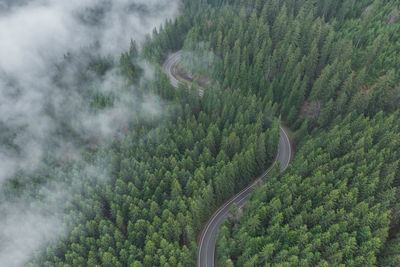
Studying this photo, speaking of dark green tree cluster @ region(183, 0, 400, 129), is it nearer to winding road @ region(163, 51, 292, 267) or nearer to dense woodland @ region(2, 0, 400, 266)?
dense woodland @ region(2, 0, 400, 266)

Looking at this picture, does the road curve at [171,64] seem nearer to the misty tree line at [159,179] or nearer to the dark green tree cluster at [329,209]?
the misty tree line at [159,179]

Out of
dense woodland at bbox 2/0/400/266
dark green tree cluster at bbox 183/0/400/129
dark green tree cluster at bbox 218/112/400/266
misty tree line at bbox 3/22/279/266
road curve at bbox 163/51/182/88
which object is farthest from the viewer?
road curve at bbox 163/51/182/88

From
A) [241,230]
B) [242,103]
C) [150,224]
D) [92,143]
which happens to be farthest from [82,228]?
[242,103]

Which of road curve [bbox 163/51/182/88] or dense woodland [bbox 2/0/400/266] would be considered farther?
road curve [bbox 163/51/182/88]

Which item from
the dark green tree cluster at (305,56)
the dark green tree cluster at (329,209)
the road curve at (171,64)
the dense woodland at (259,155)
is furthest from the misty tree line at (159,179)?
the road curve at (171,64)

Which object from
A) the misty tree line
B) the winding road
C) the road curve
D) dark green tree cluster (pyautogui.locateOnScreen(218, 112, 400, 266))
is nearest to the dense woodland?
dark green tree cluster (pyautogui.locateOnScreen(218, 112, 400, 266))

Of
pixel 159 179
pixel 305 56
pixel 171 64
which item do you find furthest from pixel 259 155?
pixel 171 64

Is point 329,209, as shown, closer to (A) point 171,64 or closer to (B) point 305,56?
(B) point 305,56

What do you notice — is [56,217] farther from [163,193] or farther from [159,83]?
[159,83]
